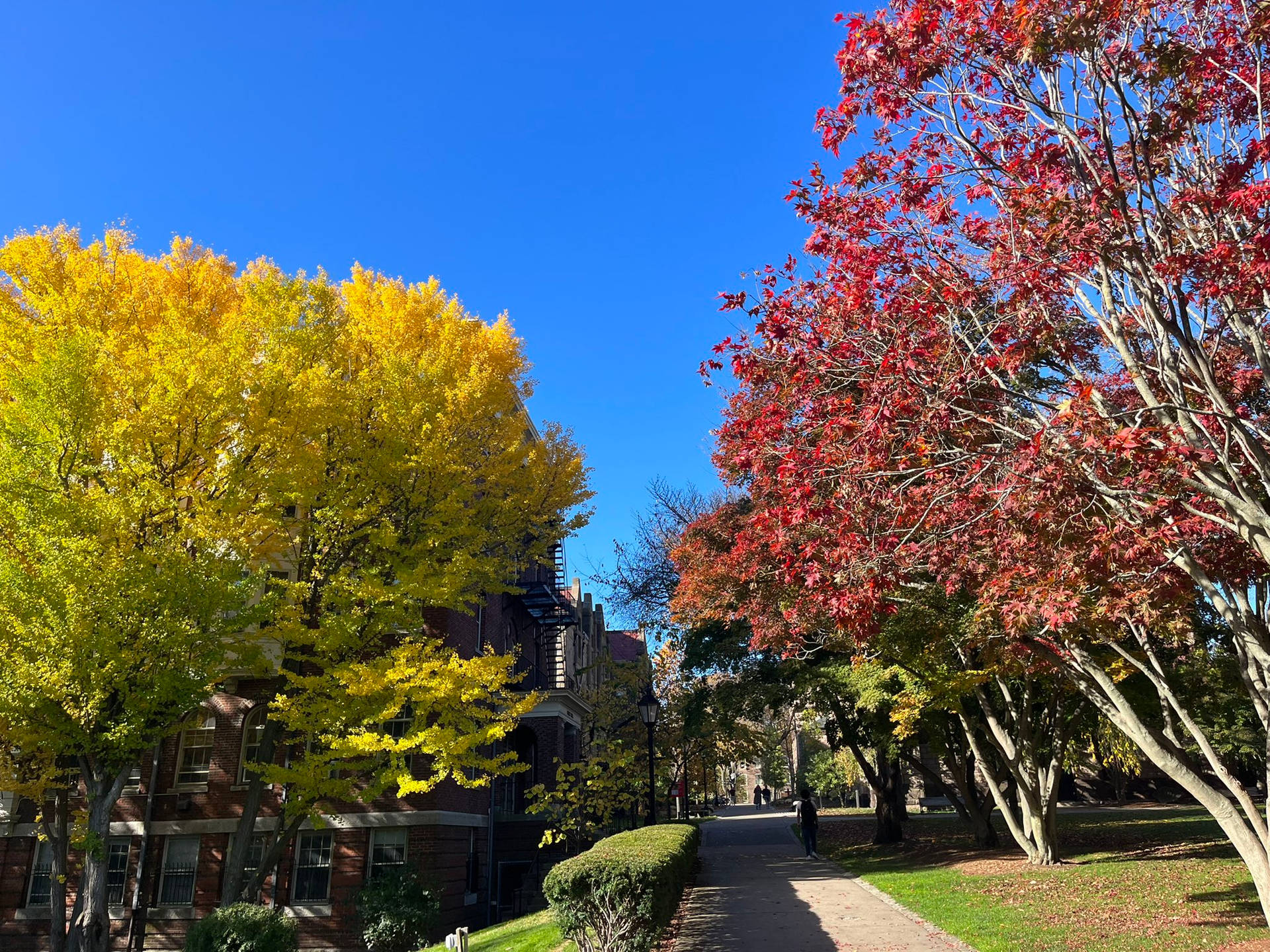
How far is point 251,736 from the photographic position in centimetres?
1966

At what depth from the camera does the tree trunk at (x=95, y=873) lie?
12.9 meters

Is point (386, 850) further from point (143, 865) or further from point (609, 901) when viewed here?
point (609, 901)

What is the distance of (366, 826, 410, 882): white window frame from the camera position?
58.7ft

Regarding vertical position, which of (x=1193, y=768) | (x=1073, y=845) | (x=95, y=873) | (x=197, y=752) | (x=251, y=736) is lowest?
(x=1073, y=845)

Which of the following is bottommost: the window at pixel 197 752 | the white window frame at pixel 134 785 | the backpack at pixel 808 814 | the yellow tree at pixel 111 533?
the backpack at pixel 808 814

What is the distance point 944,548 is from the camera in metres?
9.12

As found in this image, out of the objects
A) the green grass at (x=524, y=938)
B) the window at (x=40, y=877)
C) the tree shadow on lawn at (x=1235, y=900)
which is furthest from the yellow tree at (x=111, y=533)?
the tree shadow on lawn at (x=1235, y=900)

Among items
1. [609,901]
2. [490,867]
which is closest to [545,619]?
[490,867]

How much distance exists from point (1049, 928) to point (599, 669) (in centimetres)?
3346

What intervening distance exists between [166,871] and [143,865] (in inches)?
20.5

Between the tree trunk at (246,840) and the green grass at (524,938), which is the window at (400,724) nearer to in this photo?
the tree trunk at (246,840)

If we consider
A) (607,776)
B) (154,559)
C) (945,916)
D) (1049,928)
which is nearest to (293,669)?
(154,559)

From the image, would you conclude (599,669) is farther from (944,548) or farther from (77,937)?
(944,548)

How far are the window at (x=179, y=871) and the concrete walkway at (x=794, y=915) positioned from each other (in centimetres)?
1169
